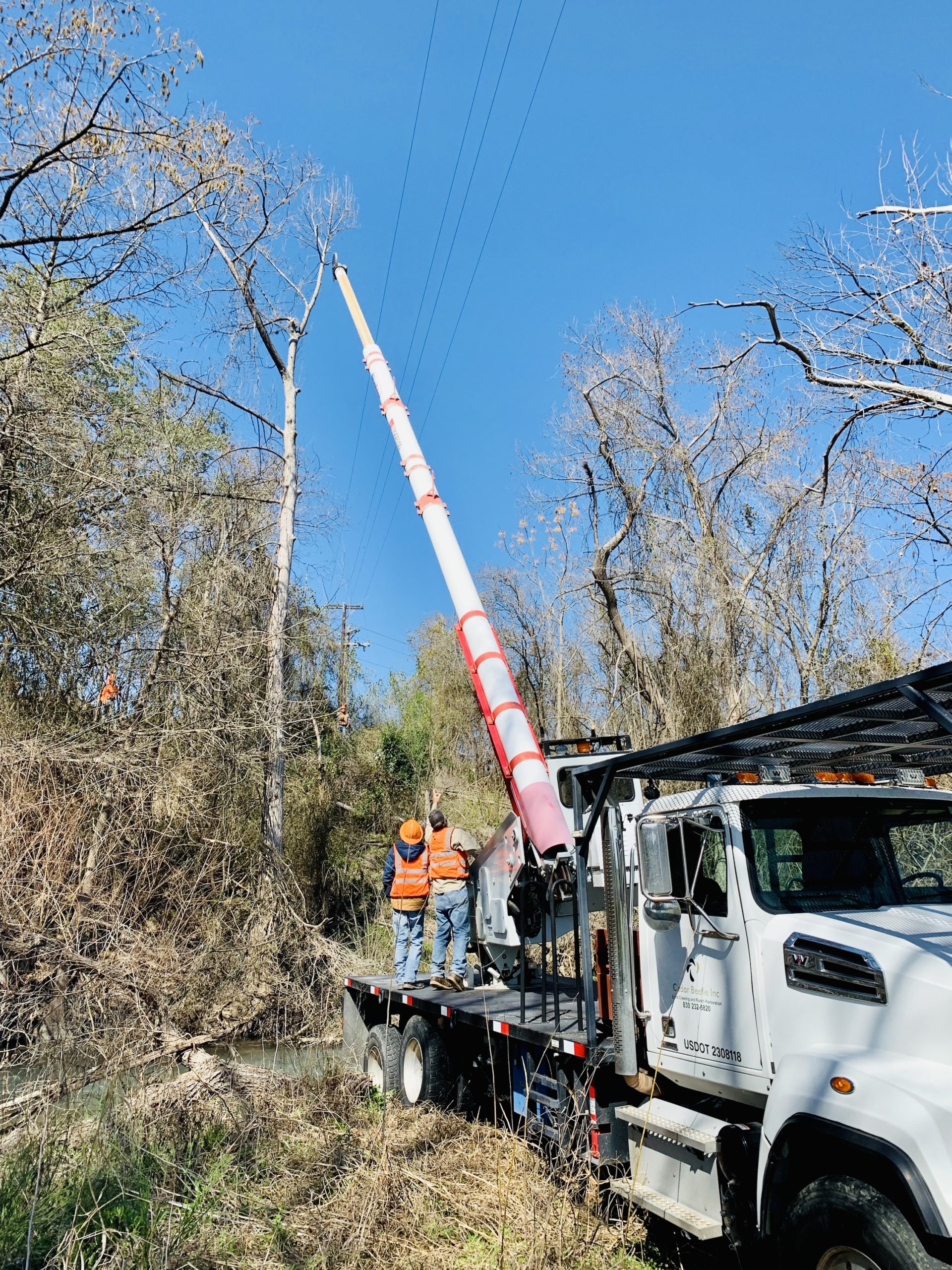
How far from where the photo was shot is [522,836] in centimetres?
826

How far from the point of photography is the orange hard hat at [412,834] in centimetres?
940

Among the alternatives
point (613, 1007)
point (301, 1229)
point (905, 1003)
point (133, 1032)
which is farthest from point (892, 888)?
point (133, 1032)

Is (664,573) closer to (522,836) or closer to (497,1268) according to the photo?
(522,836)

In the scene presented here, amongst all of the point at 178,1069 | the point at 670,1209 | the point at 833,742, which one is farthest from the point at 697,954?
the point at 178,1069

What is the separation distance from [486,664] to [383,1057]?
12.8 ft

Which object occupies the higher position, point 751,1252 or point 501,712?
point 501,712

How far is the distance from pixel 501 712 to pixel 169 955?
6.13 m

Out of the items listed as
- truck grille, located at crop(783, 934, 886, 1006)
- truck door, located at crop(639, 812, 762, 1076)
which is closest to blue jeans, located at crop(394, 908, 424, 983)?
truck door, located at crop(639, 812, 762, 1076)

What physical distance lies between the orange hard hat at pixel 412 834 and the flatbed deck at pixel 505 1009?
1.33 m

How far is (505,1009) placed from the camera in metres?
7.03

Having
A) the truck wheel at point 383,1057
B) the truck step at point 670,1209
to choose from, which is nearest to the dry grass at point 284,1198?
the truck step at point 670,1209

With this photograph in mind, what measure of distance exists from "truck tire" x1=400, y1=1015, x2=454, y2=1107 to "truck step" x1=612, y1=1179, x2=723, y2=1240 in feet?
9.44

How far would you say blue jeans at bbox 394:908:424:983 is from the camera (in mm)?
8922

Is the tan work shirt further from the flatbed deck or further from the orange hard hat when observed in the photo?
the flatbed deck
